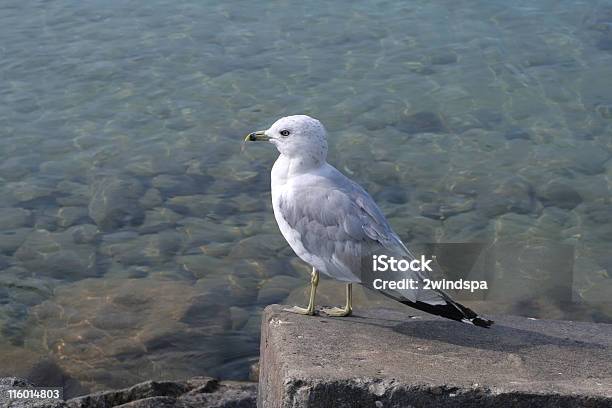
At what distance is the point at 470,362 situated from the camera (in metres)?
4.98

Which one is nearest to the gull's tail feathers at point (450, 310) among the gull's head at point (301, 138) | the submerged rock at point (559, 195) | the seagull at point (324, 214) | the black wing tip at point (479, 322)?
the black wing tip at point (479, 322)

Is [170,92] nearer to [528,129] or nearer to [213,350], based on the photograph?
[528,129]

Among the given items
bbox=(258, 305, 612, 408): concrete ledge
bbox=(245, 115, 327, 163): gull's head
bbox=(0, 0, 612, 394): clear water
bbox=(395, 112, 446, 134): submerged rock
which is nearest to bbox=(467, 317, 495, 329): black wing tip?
bbox=(258, 305, 612, 408): concrete ledge

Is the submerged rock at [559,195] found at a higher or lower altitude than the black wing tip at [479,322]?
lower

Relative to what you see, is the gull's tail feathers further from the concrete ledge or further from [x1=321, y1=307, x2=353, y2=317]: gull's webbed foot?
[x1=321, y1=307, x2=353, y2=317]: gull's webbed foot

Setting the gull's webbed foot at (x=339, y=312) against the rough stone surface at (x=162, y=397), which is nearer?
the rough stone surface at (x=162, y=397)

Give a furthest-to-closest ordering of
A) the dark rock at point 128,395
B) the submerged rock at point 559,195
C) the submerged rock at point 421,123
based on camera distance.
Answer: the submerged rock at point 421,123 → the submerged rock at point 559,195 → the dark rock at point 128,395

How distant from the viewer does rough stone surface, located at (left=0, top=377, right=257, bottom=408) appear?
545cm

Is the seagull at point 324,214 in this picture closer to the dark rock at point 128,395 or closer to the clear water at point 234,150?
the dark rock at point 128,395

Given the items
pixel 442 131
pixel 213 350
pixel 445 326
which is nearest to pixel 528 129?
pixel 442 131

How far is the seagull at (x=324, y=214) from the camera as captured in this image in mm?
5387

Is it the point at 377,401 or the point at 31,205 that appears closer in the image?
the point at 377,401

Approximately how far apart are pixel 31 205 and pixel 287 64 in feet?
14.2

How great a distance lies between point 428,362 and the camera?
4.93 metres
